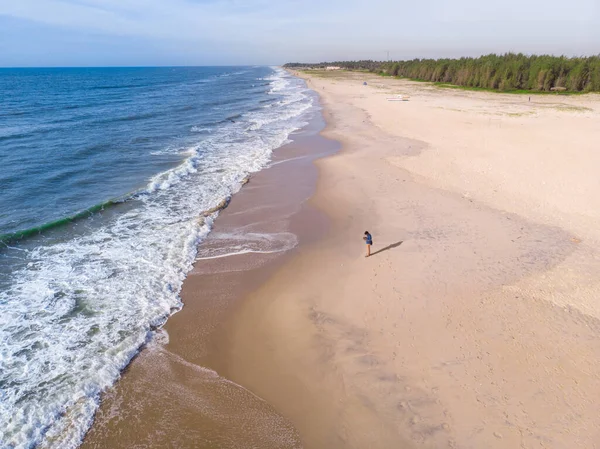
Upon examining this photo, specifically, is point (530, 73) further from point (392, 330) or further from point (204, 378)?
point (204, 378)

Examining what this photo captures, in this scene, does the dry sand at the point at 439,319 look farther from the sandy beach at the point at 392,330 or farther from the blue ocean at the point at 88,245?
the blue ocean at the point at 88,245

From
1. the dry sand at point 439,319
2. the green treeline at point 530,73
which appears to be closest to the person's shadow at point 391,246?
the dry sand at point 439,319

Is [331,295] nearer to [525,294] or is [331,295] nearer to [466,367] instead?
[466,367]

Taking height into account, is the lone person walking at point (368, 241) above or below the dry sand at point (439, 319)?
above

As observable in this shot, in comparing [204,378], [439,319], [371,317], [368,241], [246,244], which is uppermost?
[368,241]

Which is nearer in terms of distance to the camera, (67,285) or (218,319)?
(218,319)

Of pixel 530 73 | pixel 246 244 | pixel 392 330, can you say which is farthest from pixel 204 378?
pixel 530 73

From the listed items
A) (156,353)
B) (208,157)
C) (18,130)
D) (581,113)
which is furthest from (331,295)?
(581,113)
